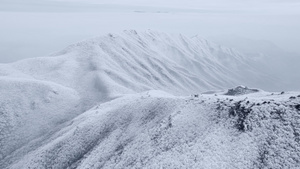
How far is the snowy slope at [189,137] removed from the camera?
21.8m

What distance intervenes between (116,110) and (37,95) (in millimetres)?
36651

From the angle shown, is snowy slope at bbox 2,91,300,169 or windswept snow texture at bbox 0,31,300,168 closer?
snowy slope at bbox 2,91,300,169

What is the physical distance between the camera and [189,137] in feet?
84.4

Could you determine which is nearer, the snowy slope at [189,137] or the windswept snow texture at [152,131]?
the snowy slope at [189,137]

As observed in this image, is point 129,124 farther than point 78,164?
Yes

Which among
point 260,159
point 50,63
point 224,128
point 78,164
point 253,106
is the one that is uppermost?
point 50,63

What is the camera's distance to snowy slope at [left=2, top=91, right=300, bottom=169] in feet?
71.5

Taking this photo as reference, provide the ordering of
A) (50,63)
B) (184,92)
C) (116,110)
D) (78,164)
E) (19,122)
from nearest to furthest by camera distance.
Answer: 1. (78,164)
2. (116,110)
3. (19,122)
4. (50,63)
5. (184,92)

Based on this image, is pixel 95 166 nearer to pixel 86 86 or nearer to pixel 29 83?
pixel 29 83

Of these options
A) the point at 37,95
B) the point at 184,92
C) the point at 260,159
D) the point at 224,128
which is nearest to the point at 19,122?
the point at 37,95

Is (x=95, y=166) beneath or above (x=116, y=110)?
beneath

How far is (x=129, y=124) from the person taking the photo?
110 ft

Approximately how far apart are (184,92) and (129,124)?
118m

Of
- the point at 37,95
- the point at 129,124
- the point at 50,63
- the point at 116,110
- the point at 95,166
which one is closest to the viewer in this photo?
the point at 95,166
